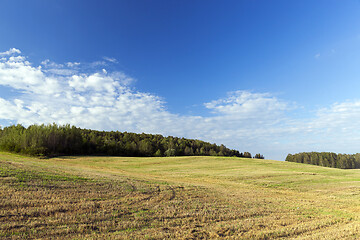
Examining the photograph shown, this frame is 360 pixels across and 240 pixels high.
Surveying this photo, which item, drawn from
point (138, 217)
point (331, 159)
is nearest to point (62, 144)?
point (138, 217)

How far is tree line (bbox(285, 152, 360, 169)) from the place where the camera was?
12698 cm

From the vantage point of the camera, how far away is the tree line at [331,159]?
4999 inches

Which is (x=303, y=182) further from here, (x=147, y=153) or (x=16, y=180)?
(x=147, y=153)

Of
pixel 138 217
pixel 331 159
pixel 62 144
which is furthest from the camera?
pixel 331 159

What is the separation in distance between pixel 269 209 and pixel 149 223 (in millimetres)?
9370

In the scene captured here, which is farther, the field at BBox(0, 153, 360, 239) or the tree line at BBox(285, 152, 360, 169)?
the tree line at BBox(285, 152, 360, 169)

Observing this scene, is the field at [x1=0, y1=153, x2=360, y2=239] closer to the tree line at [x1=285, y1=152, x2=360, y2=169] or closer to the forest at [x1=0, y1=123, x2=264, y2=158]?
the forest at [x1=0, y1=123, x2=264, y2=158]

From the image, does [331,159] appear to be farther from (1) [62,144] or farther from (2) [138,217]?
(2) [138,217]

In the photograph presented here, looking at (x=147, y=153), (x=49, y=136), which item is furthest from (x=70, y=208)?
(x=147, y=153)

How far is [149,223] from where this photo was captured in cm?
1013

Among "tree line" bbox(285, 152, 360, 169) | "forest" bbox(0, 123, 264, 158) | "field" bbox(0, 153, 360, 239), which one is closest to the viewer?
"field" bbox(0, 153, 360, 239)

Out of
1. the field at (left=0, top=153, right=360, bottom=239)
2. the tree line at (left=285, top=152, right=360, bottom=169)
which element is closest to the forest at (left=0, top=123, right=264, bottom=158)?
the field at (left=0, top=153, right=360, bottom=239)

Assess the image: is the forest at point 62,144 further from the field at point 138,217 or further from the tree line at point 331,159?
the tree line at point 331,159

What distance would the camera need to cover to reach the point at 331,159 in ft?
438
